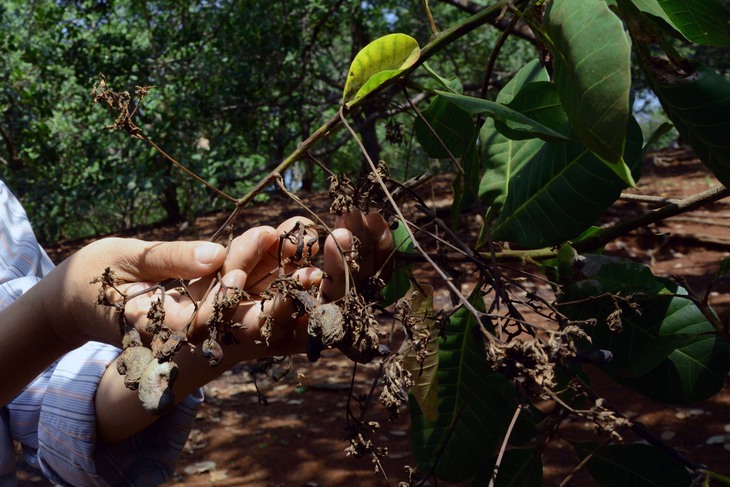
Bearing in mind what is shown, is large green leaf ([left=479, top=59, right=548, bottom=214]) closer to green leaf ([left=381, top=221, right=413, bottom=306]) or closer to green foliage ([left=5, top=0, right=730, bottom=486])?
green foliage ([left=5, top=0, right=730, bottom=486])

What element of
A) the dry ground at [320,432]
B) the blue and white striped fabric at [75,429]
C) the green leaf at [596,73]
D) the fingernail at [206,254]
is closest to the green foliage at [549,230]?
the green leaf at [596,73]

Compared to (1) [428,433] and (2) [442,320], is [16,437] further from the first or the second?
(2) [442,320]

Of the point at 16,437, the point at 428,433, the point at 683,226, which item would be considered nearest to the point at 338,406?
the point at 16,437

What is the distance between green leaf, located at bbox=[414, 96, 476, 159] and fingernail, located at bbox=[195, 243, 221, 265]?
1.12 ft

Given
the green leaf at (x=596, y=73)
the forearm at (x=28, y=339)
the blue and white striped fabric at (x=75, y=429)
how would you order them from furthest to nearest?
the blue and white striped fabric at (x=75, y=429)
the forearm at (x=28, y=339)
the green leaf at (x=596, y=73)

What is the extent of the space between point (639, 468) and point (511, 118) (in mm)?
560

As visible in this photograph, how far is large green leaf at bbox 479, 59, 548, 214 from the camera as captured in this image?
0.98 meters

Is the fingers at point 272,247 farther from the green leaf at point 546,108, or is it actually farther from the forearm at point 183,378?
the green leaf at point 546,108

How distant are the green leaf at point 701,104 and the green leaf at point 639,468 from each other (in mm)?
430

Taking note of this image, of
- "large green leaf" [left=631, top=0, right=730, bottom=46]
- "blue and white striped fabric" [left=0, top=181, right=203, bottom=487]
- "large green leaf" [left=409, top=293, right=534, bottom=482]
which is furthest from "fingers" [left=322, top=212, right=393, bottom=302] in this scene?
"blue and white striped fabric" [left=0, top=181, right=203, bottom=487]

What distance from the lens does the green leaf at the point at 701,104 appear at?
0.67 meters

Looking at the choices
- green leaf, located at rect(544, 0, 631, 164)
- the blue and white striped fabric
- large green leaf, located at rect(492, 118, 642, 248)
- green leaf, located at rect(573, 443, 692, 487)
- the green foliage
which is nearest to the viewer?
green leaf, located at rect(544, 0, 631, 164)

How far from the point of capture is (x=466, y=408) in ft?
3.38

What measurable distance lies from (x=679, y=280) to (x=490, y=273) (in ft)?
0.91
